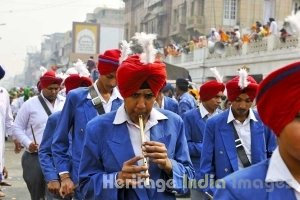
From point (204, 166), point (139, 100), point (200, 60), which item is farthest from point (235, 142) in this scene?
point (200, 60)

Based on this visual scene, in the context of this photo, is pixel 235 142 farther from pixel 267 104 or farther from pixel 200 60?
pixel 200 60

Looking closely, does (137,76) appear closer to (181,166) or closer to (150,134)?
(150,134)

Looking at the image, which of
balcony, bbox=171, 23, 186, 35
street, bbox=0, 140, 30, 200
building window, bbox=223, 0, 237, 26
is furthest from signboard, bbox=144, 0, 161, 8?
street, bbox=0, 140, 30, 200

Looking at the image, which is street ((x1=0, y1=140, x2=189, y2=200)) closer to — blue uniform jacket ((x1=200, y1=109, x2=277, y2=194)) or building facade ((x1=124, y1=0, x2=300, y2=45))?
blue uniform jacket ((x1=200, y1=109, x2=277, y2=194))

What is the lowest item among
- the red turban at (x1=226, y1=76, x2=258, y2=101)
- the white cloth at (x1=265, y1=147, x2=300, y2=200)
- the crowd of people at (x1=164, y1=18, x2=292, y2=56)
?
the white cloth at (x1=265, y1=147, x2=300, y2=200)

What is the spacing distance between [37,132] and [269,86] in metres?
5.17

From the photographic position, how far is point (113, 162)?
3299mm

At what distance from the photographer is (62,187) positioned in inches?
185

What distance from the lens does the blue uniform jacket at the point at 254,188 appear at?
2.13 m

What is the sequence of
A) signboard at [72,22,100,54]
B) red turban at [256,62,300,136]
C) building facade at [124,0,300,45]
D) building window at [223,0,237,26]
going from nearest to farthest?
red turban at [256,62,300,136], building facade at [124,0,300,45], building window at [223,0,237,26], signboard at [72,22,100,54]

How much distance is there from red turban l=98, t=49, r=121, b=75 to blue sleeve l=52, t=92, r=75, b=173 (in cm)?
35

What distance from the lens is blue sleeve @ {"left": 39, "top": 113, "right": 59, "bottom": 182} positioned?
5062 mm

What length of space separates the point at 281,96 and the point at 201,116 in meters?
4.44

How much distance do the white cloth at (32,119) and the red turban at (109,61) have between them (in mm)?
2274
